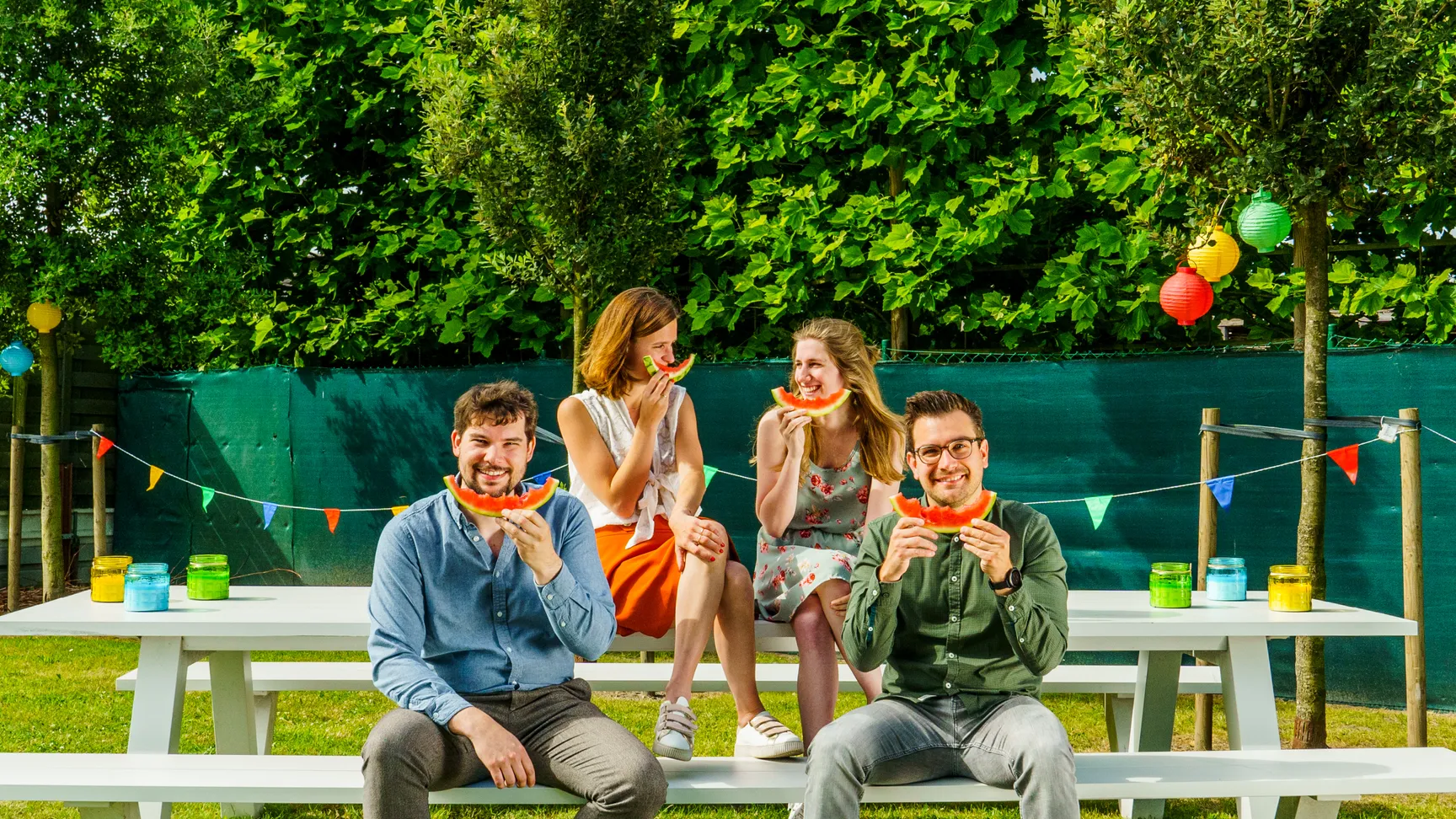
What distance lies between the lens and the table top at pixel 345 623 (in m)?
4.04

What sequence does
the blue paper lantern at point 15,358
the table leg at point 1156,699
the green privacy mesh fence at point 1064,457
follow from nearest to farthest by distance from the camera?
1. the table leg at point 1156,699
2. the green privacy mesh fence at point 1064,457
3. the blue paper lantern at point 15,358

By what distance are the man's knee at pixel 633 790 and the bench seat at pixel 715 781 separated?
121mm

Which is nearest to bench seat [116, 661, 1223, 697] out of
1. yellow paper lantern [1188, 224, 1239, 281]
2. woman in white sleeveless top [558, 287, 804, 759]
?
woman in white sleeveless top [558, 287, 804, 759]

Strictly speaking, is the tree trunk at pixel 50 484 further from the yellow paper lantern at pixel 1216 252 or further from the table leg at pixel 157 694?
the yellow paper lantern at pixel 1216 252

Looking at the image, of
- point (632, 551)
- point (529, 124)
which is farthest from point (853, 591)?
point (529, 124)

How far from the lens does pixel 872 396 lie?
14.8 feet

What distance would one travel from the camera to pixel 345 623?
4.07 meters

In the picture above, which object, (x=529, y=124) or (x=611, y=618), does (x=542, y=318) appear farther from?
(x=611, y=618)

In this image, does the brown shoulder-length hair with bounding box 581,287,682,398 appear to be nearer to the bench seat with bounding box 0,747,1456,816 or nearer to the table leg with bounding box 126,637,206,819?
the bench seat with bounding box 0,747,1456,816

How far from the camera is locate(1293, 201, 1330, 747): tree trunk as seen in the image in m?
5.84

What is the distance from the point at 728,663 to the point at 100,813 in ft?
6.27

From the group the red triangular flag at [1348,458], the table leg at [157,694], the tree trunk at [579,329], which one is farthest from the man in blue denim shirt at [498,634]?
A: the red triangular flag at [1348,458]

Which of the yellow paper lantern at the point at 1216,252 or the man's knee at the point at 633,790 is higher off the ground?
the yellow paper lantern at the point at 1216,252

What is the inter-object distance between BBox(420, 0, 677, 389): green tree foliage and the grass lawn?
2315mm
